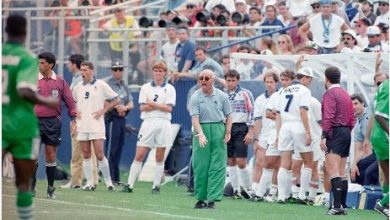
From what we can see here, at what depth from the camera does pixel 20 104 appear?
507 inches

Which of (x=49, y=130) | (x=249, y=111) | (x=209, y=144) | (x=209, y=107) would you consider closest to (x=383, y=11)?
(x=249, y=111)

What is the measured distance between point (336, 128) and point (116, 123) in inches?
261

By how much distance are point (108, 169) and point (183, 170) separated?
2417mm

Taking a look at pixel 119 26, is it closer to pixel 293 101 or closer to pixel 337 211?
pixel 293 101

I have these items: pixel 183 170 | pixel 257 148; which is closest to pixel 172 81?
pixel 183 170

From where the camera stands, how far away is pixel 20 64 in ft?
41.6

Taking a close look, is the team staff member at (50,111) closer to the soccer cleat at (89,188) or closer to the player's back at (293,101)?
the soccer cleat at (89,188)

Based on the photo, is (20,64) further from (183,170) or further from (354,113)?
(183,170)

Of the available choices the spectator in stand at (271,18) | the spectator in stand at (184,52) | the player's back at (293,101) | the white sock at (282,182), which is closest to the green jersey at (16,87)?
the player's back at (293,101)

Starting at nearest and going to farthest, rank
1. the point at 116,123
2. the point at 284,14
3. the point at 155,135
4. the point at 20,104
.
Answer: the point at 20,104
the point at 155,135
the point at 116,123
the point at 284,14

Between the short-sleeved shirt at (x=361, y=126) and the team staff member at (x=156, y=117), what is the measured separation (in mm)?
3208

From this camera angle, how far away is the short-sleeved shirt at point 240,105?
70.0 ft

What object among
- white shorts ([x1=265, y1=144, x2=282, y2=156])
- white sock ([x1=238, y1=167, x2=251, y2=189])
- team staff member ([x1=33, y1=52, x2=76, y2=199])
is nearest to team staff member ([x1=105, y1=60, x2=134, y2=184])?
white sock ([x1=238, y1=167, x2=251, y2=189])

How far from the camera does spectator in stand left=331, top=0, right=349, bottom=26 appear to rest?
2376cm
